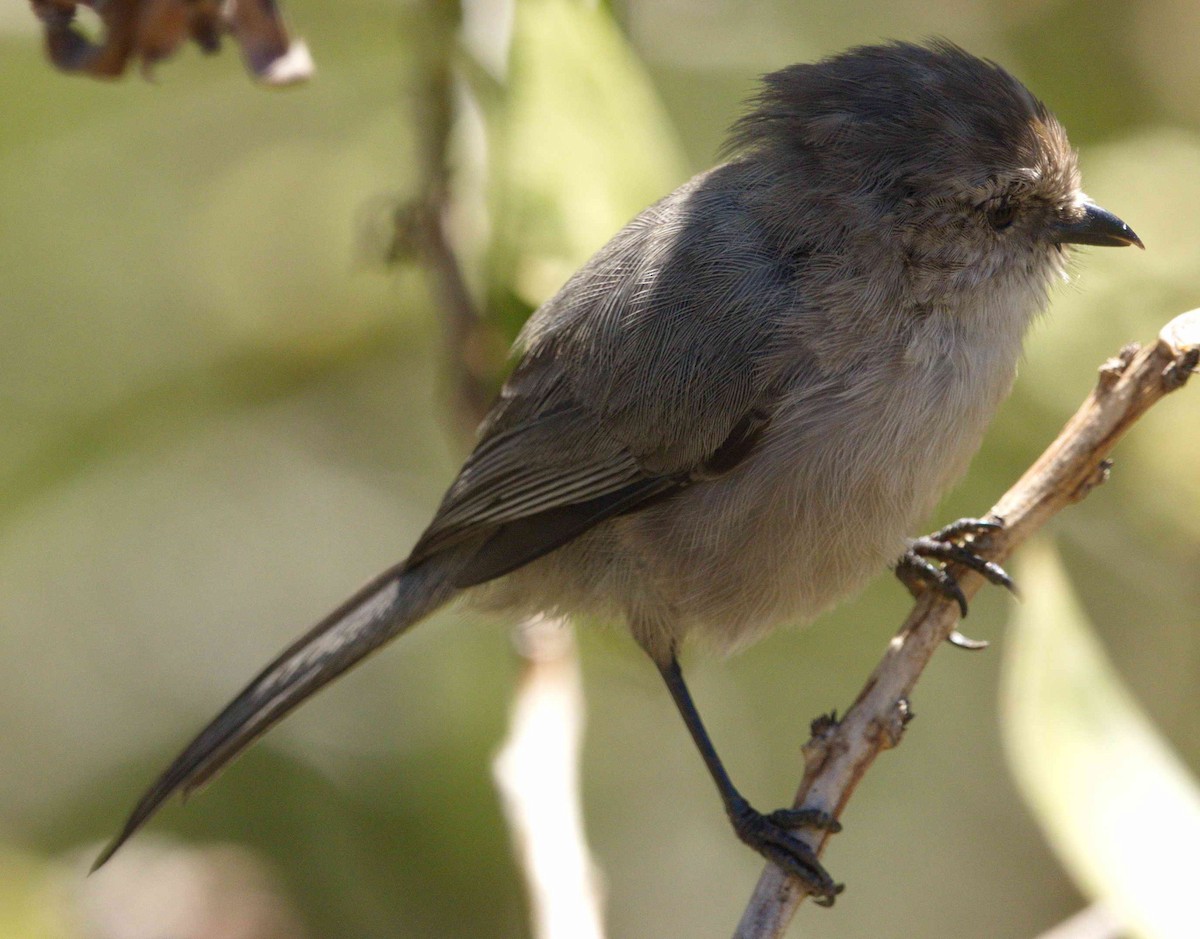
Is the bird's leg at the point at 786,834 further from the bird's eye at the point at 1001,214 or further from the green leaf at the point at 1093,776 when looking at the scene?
the bird's eye at the point at 1001,214

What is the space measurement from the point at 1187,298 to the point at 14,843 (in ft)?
11.0

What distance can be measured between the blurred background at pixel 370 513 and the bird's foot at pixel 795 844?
2.46 feet

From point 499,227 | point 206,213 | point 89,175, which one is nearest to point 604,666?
point 499,227

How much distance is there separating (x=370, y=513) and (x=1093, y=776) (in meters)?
2.56

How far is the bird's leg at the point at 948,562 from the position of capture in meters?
2.72

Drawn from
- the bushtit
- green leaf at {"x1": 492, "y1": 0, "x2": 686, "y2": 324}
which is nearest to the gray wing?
the bushtit

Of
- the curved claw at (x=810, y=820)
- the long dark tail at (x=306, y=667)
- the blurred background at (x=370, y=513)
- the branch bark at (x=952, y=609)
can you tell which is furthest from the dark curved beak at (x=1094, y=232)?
the long dark tail at (x=306, y=667)

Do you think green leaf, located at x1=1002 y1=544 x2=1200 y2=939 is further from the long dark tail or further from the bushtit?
the long dark tail

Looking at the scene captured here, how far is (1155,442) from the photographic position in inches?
125

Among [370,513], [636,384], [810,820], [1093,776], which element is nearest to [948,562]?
[1093,776]

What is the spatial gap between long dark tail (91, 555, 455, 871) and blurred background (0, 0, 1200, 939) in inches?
24.8

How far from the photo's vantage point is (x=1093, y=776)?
99.9 inches

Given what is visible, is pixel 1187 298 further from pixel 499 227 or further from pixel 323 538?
pixel 323 538

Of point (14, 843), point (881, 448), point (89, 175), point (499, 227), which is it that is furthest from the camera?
point (89, 175)
